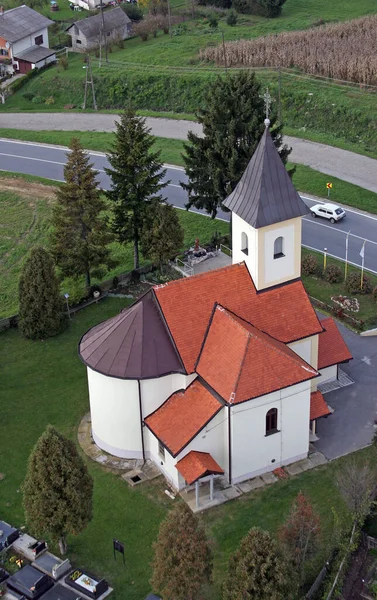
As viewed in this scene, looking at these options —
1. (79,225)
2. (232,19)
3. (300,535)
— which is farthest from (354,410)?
(232,19)

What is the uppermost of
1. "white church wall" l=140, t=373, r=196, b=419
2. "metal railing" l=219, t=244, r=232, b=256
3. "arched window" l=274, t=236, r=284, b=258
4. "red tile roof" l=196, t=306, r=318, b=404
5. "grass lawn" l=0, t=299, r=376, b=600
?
"arched window" l=274, t=236, r=284, b=258

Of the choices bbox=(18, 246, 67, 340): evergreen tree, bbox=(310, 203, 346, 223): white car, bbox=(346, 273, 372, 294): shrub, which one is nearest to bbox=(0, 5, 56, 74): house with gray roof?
bbox=(310, 203, 346, 223): white car

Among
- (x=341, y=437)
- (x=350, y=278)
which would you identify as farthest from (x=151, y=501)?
(x=350, y=278)

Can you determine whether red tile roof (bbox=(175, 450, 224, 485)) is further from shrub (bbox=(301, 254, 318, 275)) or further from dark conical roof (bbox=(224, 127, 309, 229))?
shrub (bbox=(301, 254, 318, 275))

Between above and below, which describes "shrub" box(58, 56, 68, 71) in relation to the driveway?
above

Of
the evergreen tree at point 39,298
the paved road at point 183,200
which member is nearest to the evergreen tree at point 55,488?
the evergreen tree at point 39,298

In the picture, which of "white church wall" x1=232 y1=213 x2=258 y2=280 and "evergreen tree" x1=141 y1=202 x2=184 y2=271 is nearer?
"white church wall" x1=232 y1=213 x2=258 y2=280
